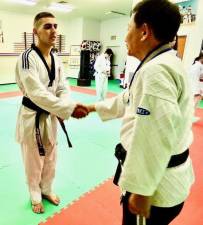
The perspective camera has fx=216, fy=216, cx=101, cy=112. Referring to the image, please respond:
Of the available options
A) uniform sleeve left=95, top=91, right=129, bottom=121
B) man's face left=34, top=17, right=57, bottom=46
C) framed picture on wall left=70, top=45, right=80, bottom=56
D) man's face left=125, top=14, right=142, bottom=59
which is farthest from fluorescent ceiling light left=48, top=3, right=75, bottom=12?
man's face left=125, top=14, right=142, bottom=59

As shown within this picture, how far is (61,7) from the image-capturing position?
31.8 feet

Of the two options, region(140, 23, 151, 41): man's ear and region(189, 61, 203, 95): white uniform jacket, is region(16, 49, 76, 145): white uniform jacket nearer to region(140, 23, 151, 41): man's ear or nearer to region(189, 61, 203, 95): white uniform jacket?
region(140, 23, 151, 41): man's ear

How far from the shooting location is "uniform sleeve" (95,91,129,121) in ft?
5.19

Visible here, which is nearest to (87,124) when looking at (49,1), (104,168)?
(104,168)

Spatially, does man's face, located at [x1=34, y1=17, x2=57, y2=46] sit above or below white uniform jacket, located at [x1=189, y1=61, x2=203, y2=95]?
above

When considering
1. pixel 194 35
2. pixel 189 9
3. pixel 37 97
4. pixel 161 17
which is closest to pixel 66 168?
pixel 37 97

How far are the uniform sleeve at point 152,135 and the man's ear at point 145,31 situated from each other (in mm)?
223

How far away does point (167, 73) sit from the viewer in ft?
2.79

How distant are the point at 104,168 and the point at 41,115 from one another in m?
1.50

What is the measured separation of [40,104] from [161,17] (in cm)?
129

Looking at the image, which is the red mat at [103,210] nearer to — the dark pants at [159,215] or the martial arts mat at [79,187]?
the martial arts mat at [79,187]

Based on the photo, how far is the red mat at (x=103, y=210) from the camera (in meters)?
2.10

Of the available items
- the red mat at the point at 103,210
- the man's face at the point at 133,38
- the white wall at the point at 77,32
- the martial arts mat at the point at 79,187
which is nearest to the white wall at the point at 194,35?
the martial arts mat at the point at 79,187

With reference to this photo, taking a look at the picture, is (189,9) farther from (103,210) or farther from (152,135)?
(152,135)
